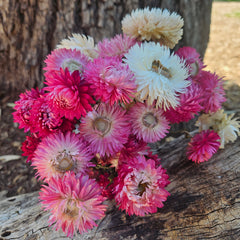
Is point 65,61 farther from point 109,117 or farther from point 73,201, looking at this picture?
point 73,201

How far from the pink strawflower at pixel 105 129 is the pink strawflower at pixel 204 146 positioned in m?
0.26

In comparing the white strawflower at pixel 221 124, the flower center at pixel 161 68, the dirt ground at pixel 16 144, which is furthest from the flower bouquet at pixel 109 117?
the dirt ground at pixel 16 144

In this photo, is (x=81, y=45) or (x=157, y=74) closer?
(x=157, y=74)

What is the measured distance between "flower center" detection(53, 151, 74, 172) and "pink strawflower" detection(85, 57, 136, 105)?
0.19 meters

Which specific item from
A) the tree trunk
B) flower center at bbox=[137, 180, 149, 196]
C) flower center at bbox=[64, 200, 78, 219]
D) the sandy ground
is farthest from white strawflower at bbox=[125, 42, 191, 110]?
the sandy ground

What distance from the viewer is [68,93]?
0.58 metres

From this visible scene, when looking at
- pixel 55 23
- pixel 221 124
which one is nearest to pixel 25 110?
pixel 221 124

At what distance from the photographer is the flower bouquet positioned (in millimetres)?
601

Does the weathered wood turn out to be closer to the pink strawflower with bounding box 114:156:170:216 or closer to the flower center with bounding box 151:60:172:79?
the pink strawflower with bounding box 114:156:170:216

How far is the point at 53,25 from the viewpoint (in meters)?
1.40

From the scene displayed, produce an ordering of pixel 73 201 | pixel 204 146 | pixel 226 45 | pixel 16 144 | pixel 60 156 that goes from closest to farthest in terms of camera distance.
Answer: pixel 73 201 < pixel 60 156 < pixel 204 146 < pixel 16 144 < pixel 226 45

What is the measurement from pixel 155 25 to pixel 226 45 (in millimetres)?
2595

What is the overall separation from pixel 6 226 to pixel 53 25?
105 cm

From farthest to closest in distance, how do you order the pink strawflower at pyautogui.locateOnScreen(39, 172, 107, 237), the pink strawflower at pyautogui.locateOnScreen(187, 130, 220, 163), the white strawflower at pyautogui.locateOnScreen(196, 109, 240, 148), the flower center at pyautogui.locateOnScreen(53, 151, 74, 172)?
1. the white strawflower at pyautogui.locateOnScreen(196, 109, 240, 148)
2. the pink strawflower at pyautogui.locateOnScreen(187, 130, 220, 163)
3. the flower center at pyautogui.locateOnScreen(53, 151, 74, 172)
4. the pink strawflower at pyautogui.locateOnScreen(39, 172, 107, 237)
